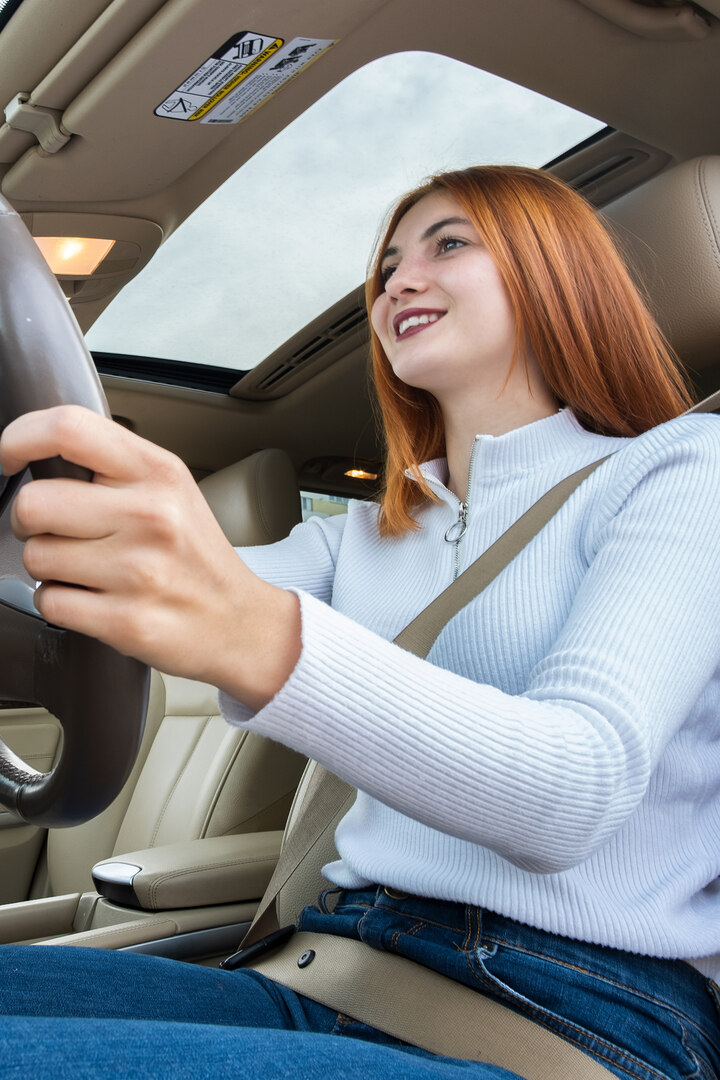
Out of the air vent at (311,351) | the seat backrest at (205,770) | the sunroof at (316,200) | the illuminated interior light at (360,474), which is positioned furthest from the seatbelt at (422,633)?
the illuminated interior light at (360,474)

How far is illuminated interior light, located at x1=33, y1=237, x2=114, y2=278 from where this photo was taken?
1.70 metres

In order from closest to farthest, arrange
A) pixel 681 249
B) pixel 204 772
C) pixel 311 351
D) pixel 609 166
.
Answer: pixel 681 249 < pixel 609 166 < pixel 204 772 < pixel 311 351

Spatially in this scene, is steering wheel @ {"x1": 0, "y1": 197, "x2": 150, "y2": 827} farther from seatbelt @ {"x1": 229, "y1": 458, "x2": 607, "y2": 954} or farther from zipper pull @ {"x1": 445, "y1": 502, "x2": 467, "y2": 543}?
zipper pull @ {"x1": 445, "y1": 502, "x2": 467, "y2": 543}

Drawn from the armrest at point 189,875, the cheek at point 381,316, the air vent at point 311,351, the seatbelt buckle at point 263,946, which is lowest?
the armrest at point 189,875

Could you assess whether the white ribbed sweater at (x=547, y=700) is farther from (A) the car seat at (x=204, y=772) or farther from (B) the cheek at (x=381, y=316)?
(A) the car seat at (x=204, y=772)

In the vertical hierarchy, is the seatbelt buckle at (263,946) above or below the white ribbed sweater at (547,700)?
below

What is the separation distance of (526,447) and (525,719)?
629mm

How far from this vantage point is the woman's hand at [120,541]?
439 millimetres

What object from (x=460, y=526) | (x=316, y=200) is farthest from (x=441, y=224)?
(x=316, y=200)

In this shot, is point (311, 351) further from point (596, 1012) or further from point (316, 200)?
point (596, 1012)

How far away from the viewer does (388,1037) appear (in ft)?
2.67

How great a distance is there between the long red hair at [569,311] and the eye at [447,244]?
1.2 inches

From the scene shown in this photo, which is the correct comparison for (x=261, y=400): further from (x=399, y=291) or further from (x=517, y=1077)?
(x=517, y=1077)

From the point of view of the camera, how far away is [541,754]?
61cm
